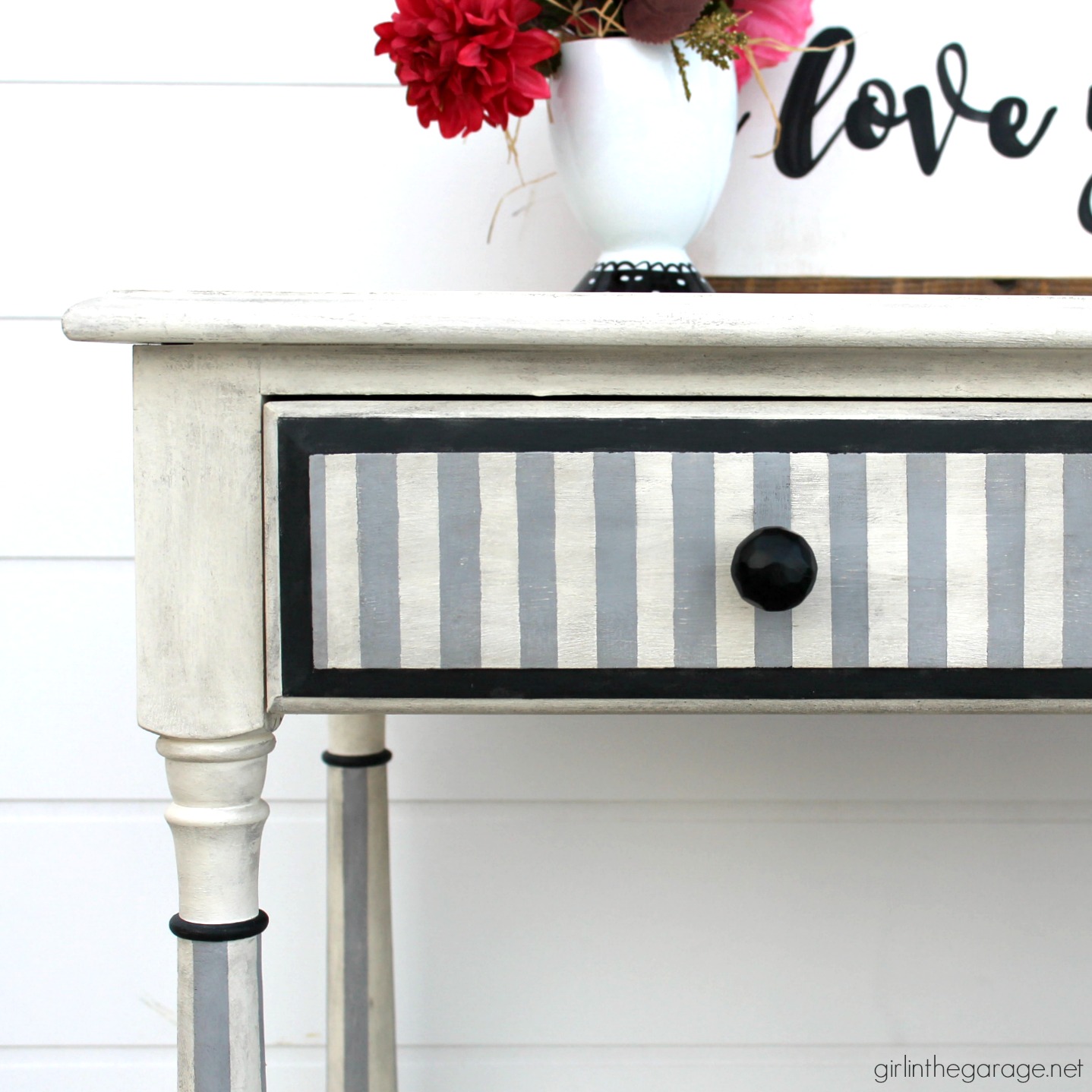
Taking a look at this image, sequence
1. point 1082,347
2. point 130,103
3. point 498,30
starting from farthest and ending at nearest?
point 130,103 < point 498,30 < point 1082,347

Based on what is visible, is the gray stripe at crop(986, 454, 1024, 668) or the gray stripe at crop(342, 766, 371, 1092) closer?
the gray stripe at crop(986, 454, 1024, 668)

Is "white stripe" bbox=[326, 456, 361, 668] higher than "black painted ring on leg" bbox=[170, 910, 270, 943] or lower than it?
higher

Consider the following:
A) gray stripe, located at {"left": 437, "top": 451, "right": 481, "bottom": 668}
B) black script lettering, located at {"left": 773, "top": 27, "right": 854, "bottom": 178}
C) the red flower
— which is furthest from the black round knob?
black script lettering, located at {"left": 773, "top": 27, "right": 854, "bottom": 178}

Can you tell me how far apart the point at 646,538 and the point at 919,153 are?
626 millimetres

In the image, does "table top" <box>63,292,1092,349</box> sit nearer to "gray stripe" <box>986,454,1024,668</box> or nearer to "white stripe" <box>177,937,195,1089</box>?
"gray stripe" <box>986,454,1024,668</box>

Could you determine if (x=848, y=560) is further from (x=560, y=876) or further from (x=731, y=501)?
(x=560, y=876)

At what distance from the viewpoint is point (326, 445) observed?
444mm

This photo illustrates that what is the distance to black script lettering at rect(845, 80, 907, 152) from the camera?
0.87 meters

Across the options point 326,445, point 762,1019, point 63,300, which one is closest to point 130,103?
point 63,300

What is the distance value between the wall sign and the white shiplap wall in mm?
331

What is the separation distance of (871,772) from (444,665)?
2.04 feet

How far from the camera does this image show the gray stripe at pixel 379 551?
442 millimetres

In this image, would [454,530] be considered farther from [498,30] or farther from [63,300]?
[63,300]

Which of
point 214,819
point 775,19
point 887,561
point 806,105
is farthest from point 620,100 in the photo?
point 214,819
